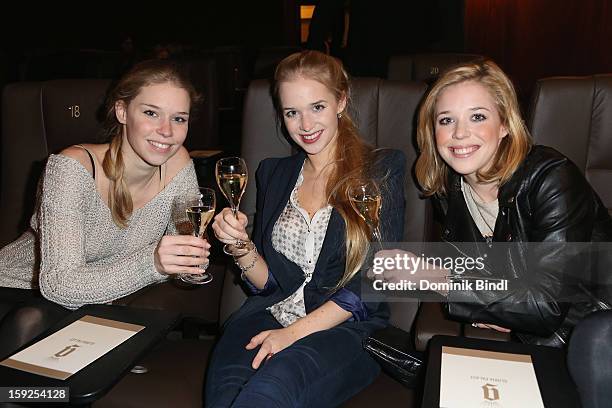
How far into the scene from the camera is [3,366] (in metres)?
1.22

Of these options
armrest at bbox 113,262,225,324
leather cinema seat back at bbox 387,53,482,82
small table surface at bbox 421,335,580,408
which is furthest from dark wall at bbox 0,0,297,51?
small table surface at bbox 421,335,580,408

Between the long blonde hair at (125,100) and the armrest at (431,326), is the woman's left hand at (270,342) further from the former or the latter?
the long blonde hair at (125,100)

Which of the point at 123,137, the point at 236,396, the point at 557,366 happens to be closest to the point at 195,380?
the point at 236,396

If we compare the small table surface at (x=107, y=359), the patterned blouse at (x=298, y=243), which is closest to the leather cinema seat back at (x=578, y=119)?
the patterned blouse at (x=298, y=243)

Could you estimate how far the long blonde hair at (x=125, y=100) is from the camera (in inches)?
69.1

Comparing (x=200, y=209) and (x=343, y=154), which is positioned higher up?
(x=343, y=154)

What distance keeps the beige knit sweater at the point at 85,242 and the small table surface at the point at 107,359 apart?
0.29ft

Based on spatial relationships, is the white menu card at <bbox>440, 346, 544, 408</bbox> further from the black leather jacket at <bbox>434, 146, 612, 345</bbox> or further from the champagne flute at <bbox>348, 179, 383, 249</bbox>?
the champagne flute at <bbox>348, 179, 383, 249</bbox>

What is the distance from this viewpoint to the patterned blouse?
1743 millimetres

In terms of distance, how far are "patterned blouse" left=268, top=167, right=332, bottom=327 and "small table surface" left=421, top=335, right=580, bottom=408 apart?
51cm

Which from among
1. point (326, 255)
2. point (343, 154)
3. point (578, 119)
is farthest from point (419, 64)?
point (326, 255)

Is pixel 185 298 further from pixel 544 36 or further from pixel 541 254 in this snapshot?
pixel 544 36

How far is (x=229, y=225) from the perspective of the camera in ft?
5.16

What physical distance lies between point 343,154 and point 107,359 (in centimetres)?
87
